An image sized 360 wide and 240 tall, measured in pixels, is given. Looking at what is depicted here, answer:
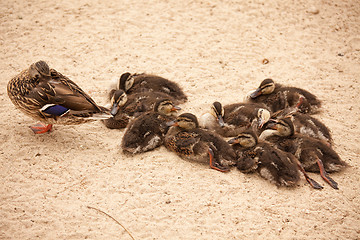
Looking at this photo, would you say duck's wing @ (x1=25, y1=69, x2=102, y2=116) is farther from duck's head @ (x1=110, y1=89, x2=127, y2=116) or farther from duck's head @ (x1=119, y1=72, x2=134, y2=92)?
duck's head @ (x1=119, y1=72, x2=134, y2=92)

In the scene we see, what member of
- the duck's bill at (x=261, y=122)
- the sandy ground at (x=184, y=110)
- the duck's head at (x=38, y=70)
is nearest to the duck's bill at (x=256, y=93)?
the sandy ground at (x=184, y=110)

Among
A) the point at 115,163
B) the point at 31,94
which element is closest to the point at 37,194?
the point at 115,163

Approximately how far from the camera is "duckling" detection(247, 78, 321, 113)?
20.0 feet

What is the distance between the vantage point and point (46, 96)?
4910 mm

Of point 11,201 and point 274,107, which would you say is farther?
point 274,107

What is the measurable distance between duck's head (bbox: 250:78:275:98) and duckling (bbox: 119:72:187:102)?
52.8 inches

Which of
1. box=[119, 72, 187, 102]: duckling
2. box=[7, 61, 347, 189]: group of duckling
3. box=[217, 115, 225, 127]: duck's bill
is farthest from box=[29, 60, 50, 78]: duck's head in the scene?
box=[217, 115, 225, 127]: duck's bill

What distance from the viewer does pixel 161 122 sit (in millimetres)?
5426

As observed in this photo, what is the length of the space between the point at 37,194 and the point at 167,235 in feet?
5.84

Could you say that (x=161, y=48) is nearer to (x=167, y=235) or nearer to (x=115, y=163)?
(x=115, y=163)

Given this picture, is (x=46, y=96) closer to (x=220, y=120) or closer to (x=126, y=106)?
(x=126, y=106)

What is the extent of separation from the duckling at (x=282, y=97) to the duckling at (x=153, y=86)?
137cm

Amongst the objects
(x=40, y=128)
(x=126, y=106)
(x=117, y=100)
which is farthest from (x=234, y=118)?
(x=40, y=128)

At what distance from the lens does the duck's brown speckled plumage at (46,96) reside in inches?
194
